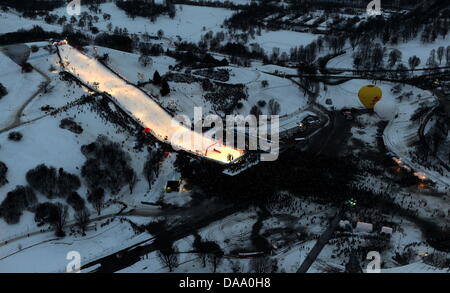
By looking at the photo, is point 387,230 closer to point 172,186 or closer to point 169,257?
point 169,257

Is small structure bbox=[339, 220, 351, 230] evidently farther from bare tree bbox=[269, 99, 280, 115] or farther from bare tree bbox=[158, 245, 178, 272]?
bare tree bbox=[269, 99, 280, 115]

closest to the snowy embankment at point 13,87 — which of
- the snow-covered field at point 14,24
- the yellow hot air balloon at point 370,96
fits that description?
the snow-covered field at point 14,24

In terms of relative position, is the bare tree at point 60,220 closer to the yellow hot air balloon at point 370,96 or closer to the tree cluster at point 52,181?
the tree cluster at point 52,181

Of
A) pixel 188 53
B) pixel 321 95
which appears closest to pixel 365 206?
pixel 321 95

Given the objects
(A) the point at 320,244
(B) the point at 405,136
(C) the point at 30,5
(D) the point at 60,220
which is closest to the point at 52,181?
(D) the point at 60,220

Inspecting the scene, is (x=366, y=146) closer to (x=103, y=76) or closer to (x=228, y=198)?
(x=228, y=198)

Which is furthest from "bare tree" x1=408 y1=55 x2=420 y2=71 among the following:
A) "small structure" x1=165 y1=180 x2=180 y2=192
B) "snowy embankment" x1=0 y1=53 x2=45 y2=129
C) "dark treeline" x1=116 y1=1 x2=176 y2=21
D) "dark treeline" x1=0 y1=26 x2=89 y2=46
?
"dark treeline" x1=116 y1=1 x2=176 y2=21

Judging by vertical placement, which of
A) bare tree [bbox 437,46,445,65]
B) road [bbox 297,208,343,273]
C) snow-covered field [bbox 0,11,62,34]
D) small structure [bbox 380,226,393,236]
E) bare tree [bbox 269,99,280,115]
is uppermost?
snow-covered field [bbox 0,11,62,34]
